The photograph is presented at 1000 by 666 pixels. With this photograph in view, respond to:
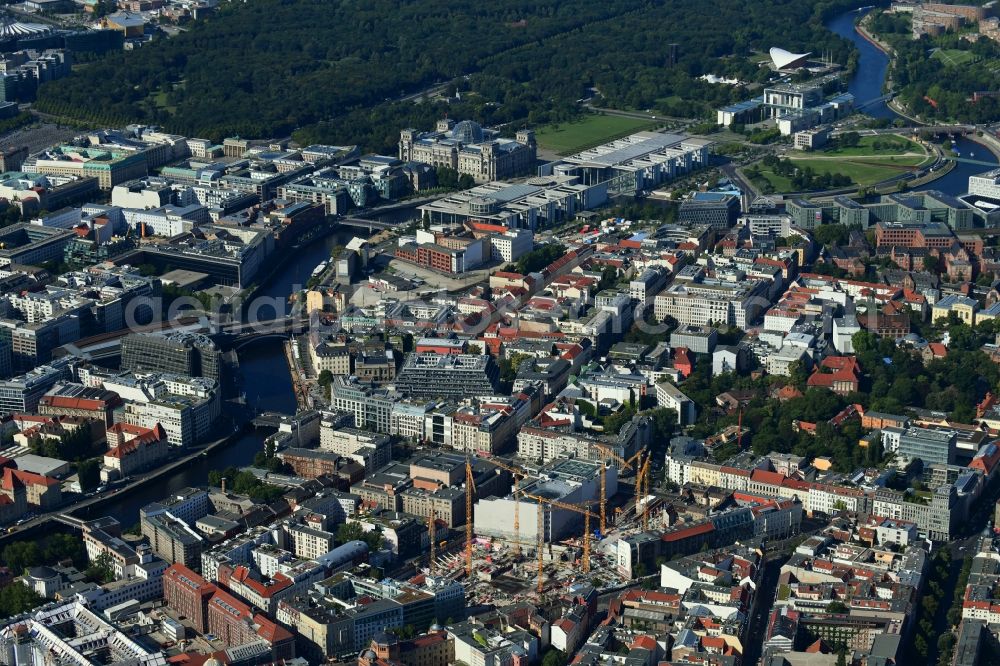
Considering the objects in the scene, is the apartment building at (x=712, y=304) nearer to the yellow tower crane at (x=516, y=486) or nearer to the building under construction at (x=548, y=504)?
the yellow tower crane at (x=516, y=486)

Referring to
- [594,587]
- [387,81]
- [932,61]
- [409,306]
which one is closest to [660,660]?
[594,587]

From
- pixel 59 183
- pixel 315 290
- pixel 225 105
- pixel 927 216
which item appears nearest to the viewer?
pixel 315 290

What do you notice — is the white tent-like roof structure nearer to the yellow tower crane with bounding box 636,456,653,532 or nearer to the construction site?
the yellow tower crane with bounding box 636,456,653,532

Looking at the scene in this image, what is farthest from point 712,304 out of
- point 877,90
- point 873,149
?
point 877,90

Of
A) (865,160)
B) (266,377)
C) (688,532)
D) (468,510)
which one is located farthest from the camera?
(865,160)

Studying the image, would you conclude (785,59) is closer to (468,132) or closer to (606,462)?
(468,132)

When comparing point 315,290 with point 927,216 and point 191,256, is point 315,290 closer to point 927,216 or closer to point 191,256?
point 191,256

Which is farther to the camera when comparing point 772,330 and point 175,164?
point 175,164
